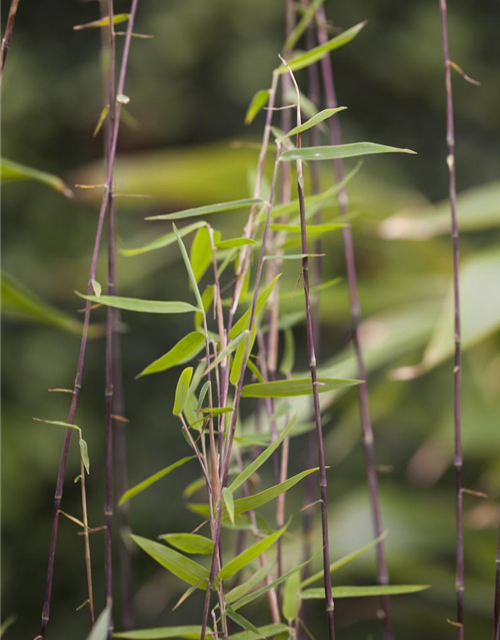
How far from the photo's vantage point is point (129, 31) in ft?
0.51

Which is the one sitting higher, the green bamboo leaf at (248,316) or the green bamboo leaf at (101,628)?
the green bamboo leaf at (248,316)

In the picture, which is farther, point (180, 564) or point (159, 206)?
point (159, 206)

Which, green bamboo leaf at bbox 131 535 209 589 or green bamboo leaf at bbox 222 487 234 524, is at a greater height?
green bamboo leaf at bbox 222 487 234 524

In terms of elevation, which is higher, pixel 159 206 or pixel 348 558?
pixel 159 206

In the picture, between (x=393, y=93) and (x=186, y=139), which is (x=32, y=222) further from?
(x=393, y=93)

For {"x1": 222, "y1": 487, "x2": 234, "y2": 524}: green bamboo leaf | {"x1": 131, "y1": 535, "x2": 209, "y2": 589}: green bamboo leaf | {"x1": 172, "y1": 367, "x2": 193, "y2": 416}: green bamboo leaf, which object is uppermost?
{"x1": 172, "y1": 367, "x2": 193, "y2": 416}: green bamboo leaf

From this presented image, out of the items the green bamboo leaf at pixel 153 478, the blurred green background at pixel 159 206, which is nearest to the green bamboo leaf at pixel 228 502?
the green bamboo leaf at pixel 153 478

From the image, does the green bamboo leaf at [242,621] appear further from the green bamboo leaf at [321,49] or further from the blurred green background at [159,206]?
the blurred green background at [159,206]

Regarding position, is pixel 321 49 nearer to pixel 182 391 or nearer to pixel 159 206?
pixel 182 391

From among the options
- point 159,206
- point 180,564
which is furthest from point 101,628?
point 159,206

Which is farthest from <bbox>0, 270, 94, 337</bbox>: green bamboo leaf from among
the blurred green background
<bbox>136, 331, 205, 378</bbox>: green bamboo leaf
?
the blurred green background

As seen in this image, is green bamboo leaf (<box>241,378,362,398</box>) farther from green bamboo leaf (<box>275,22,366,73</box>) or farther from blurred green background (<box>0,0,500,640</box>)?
blurred green background (<box>0,0,500,640</box>)

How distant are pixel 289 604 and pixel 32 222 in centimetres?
102

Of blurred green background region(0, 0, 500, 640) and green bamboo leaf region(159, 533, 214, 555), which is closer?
green bamboo leaf region(159, 533, 214, 555)
